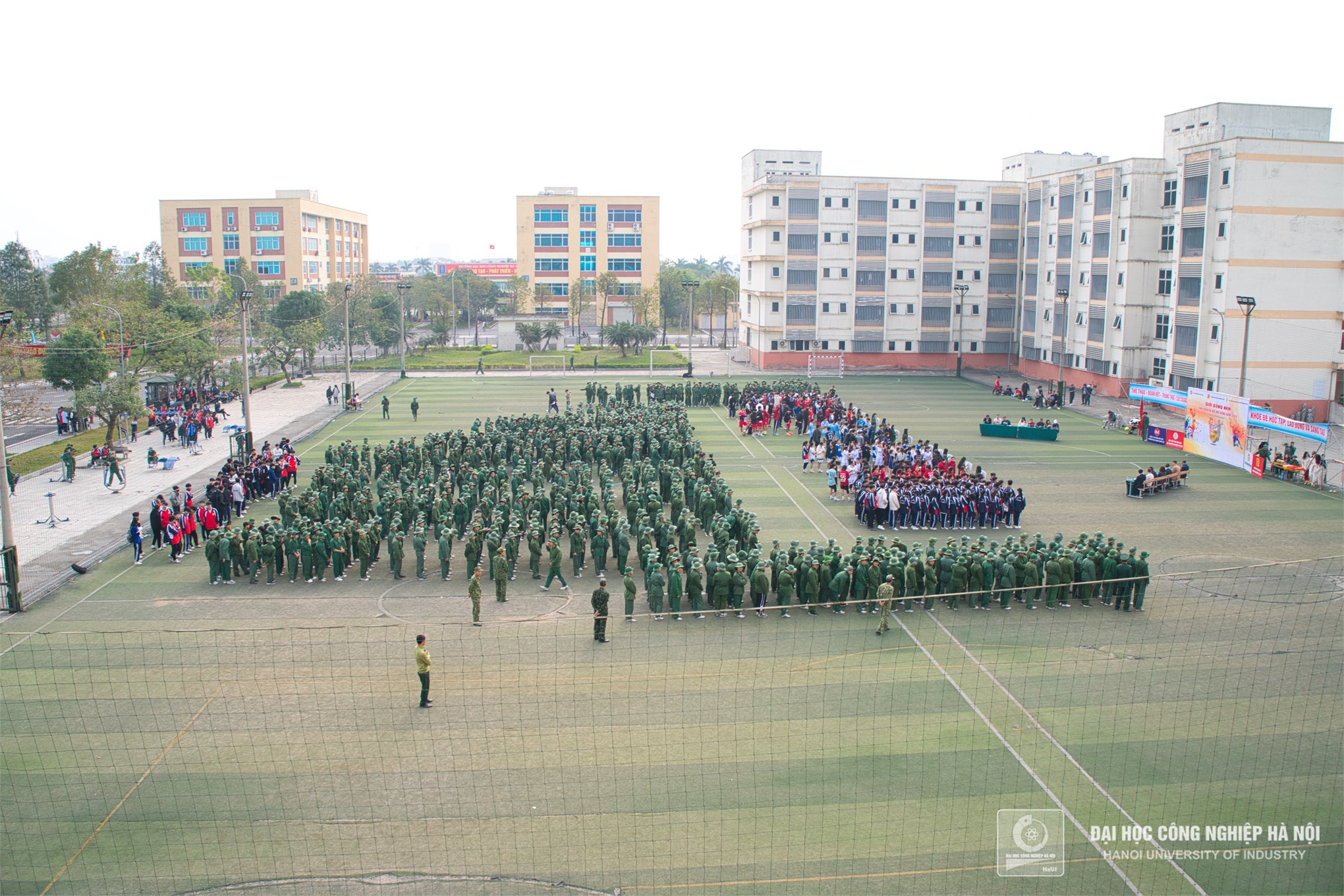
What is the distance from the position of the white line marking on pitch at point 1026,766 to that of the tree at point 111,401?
26290mm

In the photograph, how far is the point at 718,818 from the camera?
413 inches

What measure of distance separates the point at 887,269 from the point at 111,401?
41.3 meters

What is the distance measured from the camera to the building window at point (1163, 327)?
43.9 m

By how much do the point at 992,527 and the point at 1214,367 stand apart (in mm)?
23174

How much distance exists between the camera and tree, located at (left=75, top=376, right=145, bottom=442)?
31188mm

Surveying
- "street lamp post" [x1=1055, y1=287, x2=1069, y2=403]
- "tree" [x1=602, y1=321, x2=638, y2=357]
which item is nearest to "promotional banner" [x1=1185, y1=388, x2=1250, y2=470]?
"street lamp post" [x1=1055, y1=287, x2=1069, y2=403]

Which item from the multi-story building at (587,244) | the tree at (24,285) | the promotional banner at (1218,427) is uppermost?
the multi-story building at (587,244)

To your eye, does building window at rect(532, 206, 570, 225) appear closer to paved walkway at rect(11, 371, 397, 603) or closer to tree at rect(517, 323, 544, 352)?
tree at rect(517, 323, 544, 352)

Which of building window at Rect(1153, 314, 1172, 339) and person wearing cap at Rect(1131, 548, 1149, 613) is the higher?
building window at Rect(1153, 314, 1172, 339)

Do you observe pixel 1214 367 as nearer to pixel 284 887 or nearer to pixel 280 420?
pixel 280 420

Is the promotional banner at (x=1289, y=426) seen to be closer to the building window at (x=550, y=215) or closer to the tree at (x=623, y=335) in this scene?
the tree at (x=623, y=335)

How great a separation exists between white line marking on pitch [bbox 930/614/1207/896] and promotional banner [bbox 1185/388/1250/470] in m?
19.1

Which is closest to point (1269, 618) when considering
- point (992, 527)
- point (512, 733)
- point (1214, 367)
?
point (992, 527)

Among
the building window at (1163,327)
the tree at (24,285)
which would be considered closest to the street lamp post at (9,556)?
the building window at (1163,327)
